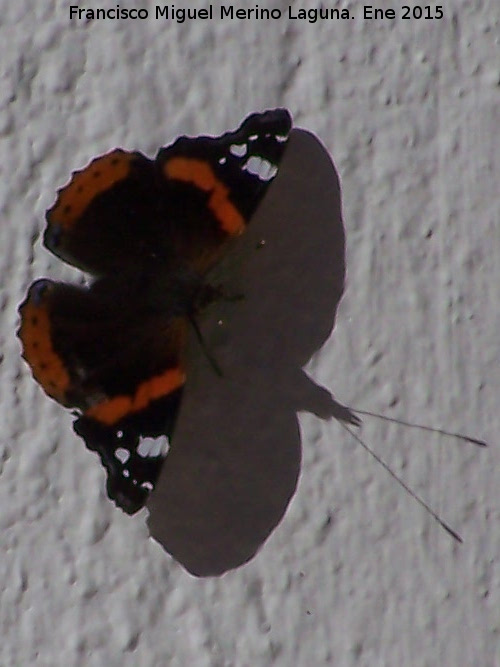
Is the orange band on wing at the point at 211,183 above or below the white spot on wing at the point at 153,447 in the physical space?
Answer: above

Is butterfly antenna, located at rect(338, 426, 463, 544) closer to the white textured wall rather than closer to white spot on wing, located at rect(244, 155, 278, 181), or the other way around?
the white textured wall

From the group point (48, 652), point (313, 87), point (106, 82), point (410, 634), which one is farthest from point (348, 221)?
point (48, 652)

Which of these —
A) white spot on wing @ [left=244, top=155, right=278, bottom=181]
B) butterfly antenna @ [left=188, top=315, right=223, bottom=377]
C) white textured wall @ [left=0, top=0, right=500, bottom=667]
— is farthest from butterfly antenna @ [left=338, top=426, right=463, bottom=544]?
white spot on wing @ [left=244, top=155, right=278, bottom=181]

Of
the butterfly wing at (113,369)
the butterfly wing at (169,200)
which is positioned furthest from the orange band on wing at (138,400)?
the butterfly wing at (169,200)

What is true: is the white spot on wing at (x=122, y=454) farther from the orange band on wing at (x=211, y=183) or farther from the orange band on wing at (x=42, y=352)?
the orange band on wing at (x=211, y=183)

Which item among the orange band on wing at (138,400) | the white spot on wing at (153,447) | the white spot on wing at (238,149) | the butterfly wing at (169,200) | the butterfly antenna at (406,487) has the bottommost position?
the butterfly antenna at (406,487)

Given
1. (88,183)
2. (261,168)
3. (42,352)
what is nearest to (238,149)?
(261,168)

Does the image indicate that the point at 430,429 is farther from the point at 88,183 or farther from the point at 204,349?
the point at 88,183
